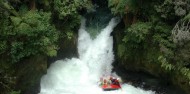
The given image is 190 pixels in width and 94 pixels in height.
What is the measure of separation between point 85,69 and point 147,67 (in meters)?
3.31

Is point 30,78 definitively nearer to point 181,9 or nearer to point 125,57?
point 125,57

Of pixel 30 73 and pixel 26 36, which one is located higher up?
pixel 26 36

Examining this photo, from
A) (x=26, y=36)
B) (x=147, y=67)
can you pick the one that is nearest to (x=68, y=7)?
(x=26, y=36)

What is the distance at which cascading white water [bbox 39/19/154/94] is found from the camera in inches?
639

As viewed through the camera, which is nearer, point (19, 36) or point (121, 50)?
point (19, 36)

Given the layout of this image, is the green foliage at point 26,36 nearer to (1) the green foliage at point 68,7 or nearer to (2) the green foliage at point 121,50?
(1) the green foliage at point 68,7

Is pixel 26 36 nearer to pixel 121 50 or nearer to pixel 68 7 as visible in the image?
pixel 68 7

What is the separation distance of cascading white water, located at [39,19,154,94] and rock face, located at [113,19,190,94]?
65 cm

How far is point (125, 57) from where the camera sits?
55.4 feet

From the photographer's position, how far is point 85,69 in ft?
59.2

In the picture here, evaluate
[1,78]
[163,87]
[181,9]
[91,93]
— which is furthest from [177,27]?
[1,78]

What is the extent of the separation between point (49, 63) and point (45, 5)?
291cm

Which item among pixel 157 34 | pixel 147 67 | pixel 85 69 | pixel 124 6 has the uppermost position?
pixel 124 6

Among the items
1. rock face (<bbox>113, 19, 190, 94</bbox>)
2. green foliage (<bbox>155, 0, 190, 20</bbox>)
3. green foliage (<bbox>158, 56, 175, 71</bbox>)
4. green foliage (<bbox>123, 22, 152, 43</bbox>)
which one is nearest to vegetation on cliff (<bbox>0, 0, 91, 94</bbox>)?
green foliage (<bbox>123, 22, 152, 43</bbox>)
